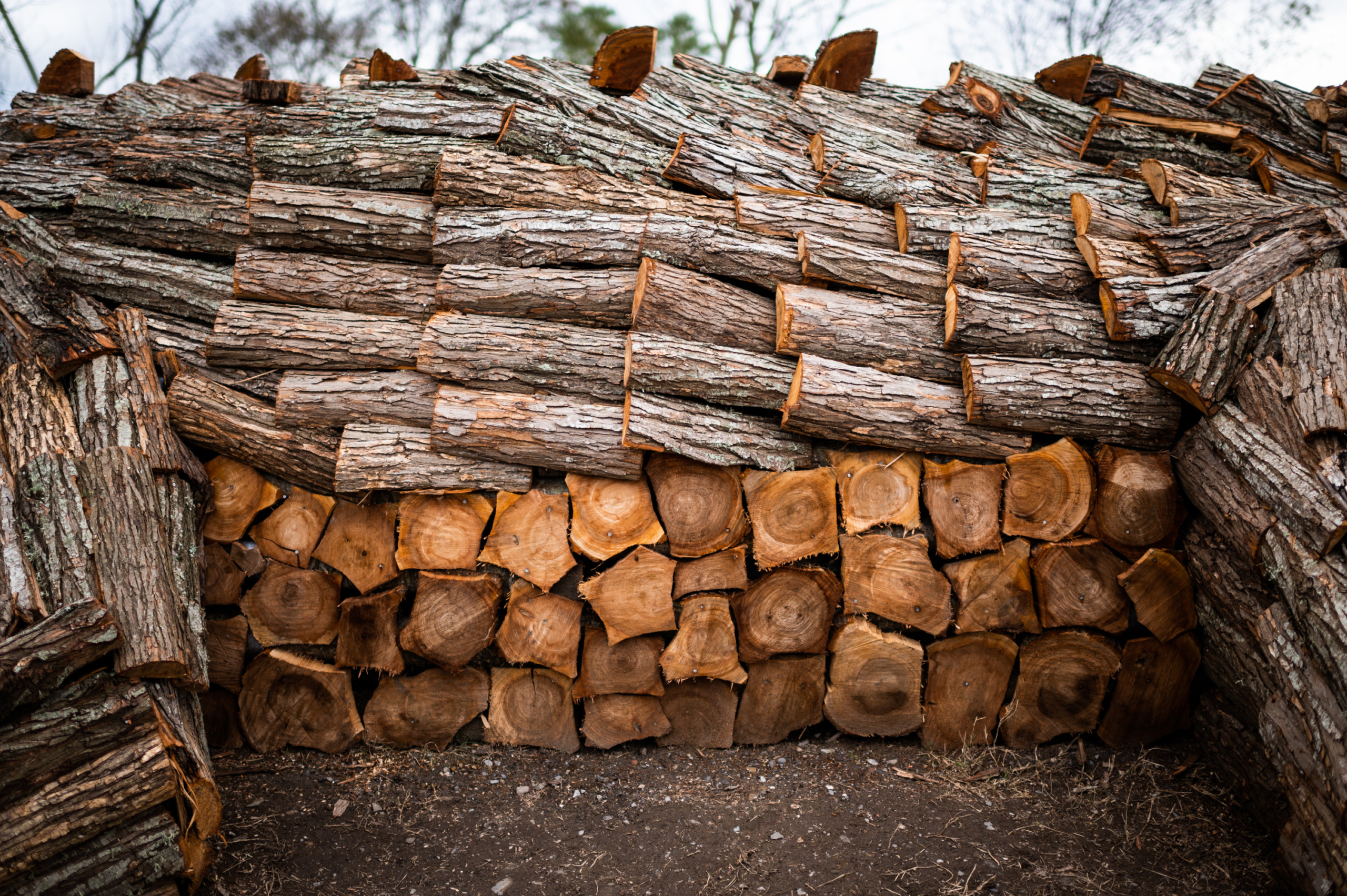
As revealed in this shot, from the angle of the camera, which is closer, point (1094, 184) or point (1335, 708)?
point (1335, 708)

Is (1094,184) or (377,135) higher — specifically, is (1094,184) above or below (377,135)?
below

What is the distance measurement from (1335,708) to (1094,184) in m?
2.38

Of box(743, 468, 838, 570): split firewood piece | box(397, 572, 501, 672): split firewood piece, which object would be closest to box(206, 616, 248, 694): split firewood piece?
box(397, 572, 501, 672): split firewood piece

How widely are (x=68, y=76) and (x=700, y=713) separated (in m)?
5.28

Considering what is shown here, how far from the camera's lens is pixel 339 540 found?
10.3 ft

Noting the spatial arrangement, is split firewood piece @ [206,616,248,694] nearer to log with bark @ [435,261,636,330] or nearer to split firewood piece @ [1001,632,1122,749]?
log with bark @ [435,261,636,330]

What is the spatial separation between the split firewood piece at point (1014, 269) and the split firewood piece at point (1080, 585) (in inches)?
41.5

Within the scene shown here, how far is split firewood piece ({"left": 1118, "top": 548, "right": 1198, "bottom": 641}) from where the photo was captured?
306 centimetres

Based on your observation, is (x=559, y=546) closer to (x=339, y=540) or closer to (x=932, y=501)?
(x=339, y=540)

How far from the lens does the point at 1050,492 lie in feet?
10.0

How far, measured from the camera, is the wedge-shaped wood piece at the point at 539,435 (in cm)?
302

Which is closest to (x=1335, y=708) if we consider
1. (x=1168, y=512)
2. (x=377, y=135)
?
(x=1168, y=512)

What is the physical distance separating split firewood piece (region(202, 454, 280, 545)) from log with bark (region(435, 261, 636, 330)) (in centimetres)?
106

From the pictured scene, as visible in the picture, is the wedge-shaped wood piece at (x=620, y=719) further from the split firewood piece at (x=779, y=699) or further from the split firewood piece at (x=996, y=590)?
the split firewood piece at (x=996, y=590)
